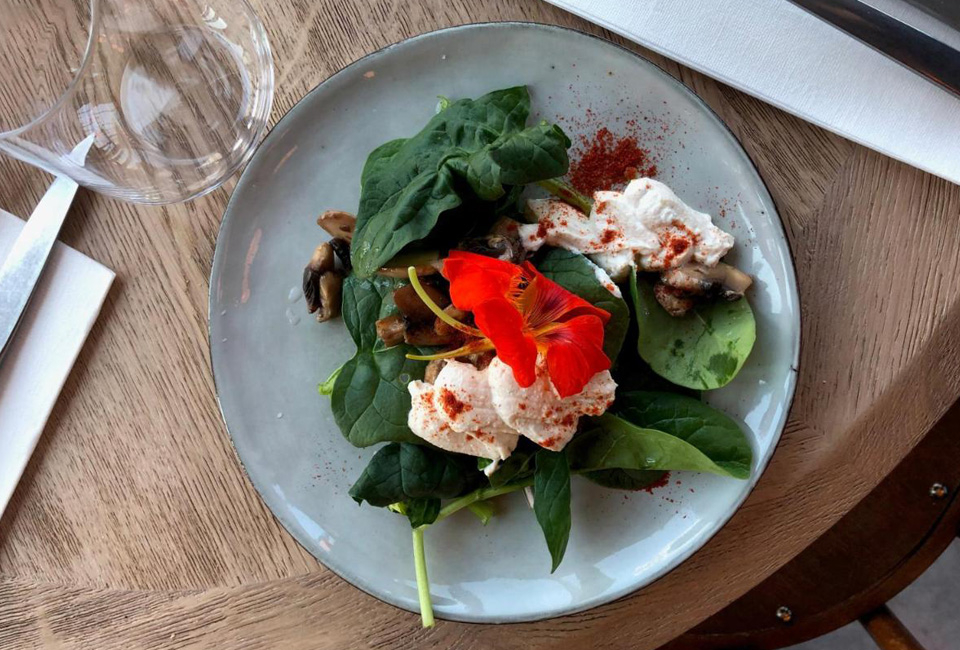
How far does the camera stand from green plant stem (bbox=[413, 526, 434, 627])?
741mm

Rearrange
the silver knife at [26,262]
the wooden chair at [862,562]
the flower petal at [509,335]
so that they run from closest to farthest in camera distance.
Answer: the flower petal at [509,335] → the silver knife at [26,262] → the wooden chair at [862,562]

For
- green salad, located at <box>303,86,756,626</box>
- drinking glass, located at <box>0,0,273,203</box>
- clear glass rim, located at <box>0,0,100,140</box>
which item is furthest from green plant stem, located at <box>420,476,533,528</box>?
clear glass rim, located at <box>0,0,100,140</box>

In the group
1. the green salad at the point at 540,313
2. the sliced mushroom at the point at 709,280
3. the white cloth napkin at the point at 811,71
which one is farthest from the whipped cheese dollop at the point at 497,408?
the white cloth napkin at the point at 811,71

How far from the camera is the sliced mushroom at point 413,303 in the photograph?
27.8 inches

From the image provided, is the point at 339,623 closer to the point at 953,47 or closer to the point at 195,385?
the point at 195,385

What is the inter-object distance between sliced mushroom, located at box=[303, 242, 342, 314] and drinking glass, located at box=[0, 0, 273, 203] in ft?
0.41

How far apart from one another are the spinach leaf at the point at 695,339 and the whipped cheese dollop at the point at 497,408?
64 millimetres

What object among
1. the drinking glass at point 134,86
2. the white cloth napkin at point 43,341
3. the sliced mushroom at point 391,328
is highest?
the drinking glass at point 134,86

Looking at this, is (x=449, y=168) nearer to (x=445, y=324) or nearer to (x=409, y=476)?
(x=445, y=324)

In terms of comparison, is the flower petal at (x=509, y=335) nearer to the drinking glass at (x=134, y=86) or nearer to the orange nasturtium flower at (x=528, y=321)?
the orange nasturtium flower at (x=528, y=321)

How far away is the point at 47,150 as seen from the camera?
67 cm

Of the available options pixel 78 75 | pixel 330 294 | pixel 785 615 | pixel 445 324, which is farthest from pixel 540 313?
pixel 785 615

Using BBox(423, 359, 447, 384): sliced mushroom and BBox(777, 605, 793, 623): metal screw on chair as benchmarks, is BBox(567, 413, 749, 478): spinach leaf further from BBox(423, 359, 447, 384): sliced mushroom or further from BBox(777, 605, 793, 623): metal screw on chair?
BBox(777, 605, 793, 623): metal screw on chair

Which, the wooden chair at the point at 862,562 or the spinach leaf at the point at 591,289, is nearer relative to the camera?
the spinach leaf at the point at 591,289
